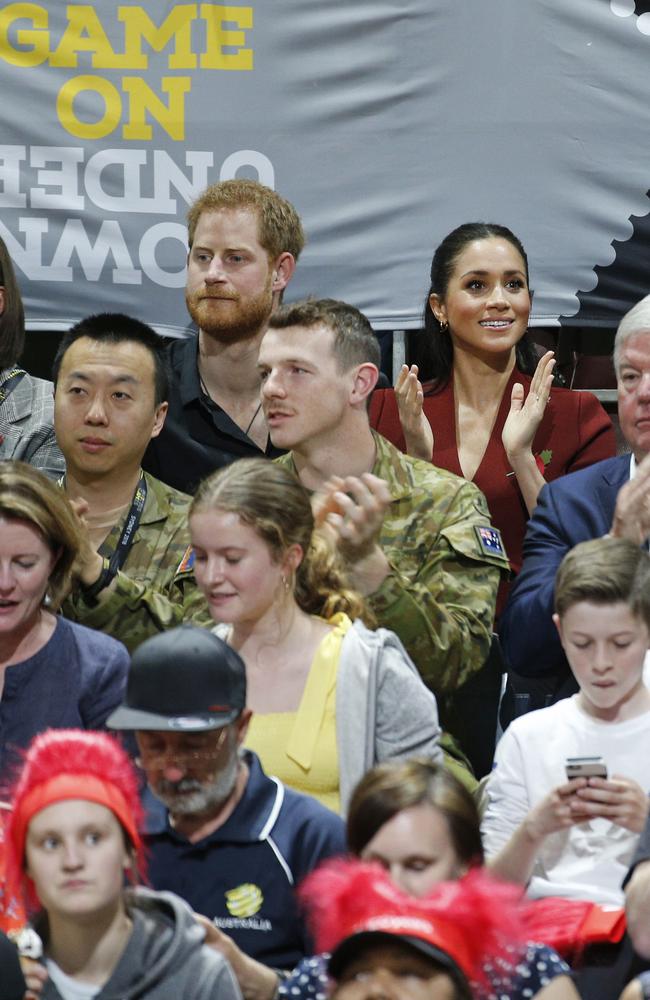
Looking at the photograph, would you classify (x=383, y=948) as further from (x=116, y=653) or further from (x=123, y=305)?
(x=123, y=305)

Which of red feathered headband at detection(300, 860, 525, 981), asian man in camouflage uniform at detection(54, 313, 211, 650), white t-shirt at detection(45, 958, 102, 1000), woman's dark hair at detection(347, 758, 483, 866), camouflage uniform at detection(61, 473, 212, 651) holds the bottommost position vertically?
white t-shirt at detection(45, 958, 102, 1000)

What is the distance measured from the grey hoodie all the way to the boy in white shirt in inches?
32.5

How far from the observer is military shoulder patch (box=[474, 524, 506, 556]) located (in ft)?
14.1

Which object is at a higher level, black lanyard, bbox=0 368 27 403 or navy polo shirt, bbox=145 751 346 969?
black lanyard, bbox=0 368 27 403

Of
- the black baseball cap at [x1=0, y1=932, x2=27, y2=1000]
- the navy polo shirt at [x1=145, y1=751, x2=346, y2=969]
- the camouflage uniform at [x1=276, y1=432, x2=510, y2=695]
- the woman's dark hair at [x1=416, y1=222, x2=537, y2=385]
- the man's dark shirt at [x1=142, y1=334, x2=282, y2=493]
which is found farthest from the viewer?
the woman's dark hair at [x1=416, y1=222, x2=537, y2=385]

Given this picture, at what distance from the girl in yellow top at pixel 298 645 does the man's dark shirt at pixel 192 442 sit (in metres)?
1.26

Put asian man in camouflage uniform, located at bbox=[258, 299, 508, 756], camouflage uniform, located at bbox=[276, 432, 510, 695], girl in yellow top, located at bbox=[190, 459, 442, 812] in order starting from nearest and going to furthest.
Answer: girl in yellow top, located at bbox=[190, 459, 442, 812] → camouflage uniform, located at bbox=[276, 432, 510, 695] → asian man in camouflage uniform, located at bbox=[258, 299, 508, 756]

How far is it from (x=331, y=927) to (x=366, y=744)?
3.03 ft

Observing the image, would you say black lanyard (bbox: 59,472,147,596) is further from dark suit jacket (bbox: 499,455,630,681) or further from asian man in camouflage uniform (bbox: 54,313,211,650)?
dark suit jacket (bbox: 499,455,630,681)

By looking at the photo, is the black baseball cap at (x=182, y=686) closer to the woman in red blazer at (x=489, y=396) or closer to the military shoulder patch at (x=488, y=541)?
the military shoulder patch at (x=488, y=541)

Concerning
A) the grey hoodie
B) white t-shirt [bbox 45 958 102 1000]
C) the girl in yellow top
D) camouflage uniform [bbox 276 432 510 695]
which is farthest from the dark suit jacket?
white t-shirt [bbox 45 958 102 1000]

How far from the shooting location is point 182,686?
3.04m

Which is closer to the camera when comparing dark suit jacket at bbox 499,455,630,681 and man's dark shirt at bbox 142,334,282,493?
dark suit jacket at bbox 499,455,630,681

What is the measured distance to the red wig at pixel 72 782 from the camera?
2.76 meters
